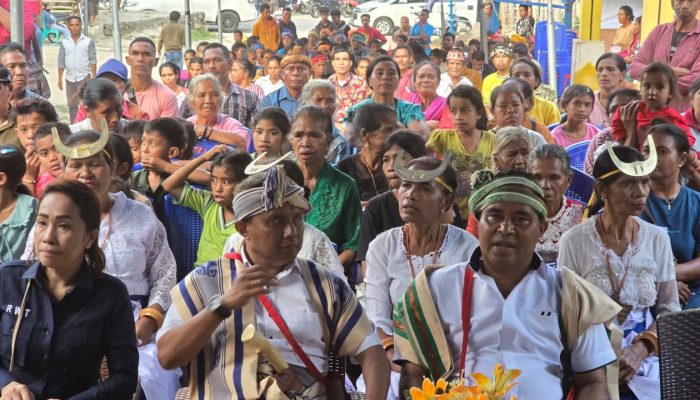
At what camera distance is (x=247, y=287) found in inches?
131

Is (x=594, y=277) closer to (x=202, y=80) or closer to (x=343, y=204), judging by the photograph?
(x=343, y=204)

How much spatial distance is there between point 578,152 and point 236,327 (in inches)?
183

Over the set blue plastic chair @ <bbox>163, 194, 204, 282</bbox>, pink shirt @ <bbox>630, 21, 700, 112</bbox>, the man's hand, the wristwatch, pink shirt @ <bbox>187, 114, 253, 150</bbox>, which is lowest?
blue plastic chair @ <bbox>163, 194, 204, 282</bbox>

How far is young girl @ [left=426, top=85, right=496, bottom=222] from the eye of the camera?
6984 mm

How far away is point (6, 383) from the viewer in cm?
368

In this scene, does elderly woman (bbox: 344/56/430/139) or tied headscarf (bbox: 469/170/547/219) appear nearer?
tied headscarf (bbox: 469/170/547/219)

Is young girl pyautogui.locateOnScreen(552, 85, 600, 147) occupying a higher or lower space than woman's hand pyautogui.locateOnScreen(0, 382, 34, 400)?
higher

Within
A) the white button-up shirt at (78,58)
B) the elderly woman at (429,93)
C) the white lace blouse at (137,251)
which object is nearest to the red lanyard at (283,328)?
the white lace blouse at (137,251)

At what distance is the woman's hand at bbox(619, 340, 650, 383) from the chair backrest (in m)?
0.81

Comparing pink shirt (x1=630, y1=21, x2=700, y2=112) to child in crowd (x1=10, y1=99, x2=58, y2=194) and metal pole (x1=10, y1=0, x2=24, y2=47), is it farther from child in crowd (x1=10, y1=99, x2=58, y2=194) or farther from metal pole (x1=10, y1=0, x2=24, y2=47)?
metal pole (x1=10, y1=0, x2=24, y2=47)

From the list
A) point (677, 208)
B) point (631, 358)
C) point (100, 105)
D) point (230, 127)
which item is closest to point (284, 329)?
point (631, 358)

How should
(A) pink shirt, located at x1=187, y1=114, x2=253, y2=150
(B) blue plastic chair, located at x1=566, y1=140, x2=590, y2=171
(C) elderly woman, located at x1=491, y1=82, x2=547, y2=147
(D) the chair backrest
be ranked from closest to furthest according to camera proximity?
(D) the chair backrest
(B) blue plastic chair, located at x1=566, y1=140, x2=590, y2=171
(C) elderly woman, located at x1=491, y1=82, x2=547, y2=147
(A) pink shirt, located at x1=187, y1=114, x2=253, y2=150

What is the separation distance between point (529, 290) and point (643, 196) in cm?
141

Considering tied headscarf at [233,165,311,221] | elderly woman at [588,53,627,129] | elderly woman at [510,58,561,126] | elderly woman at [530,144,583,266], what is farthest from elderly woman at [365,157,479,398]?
elderly woman at [588,53,627,129]
